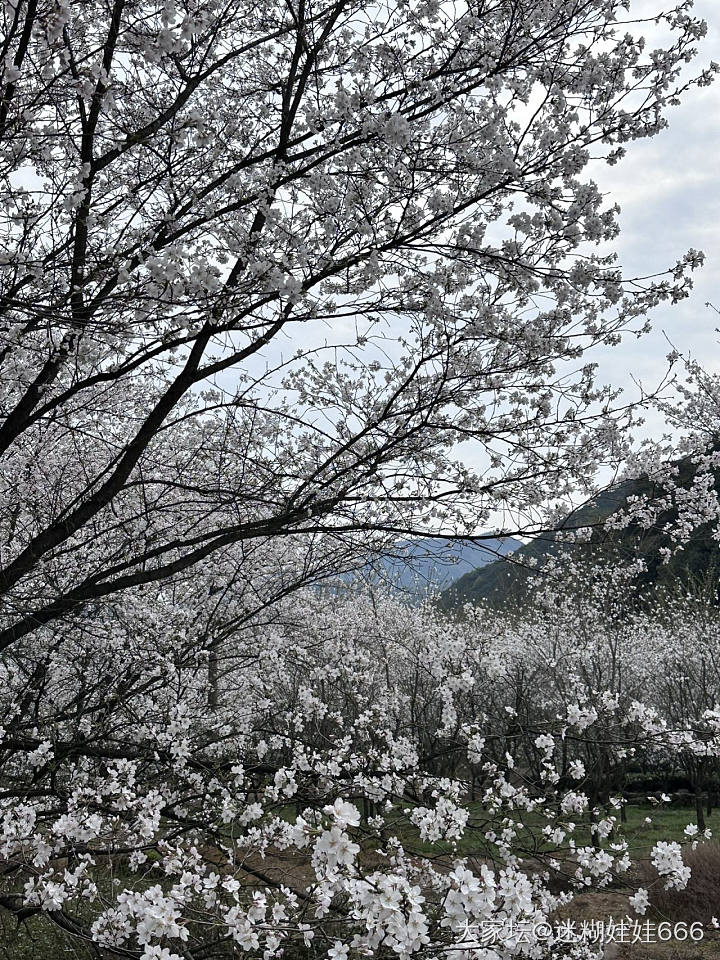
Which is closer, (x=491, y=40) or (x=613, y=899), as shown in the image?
(x=491, y=40)

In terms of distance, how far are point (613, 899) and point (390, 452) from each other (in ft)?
29.9

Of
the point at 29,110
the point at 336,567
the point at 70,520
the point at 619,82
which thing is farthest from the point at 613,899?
the point at 29,110

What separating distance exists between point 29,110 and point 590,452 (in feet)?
11.9

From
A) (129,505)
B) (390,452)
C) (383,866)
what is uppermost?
(129,505)

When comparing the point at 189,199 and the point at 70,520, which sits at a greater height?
the point at 189,199

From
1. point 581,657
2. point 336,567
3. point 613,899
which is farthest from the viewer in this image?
point 581,657

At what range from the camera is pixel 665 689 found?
18.9m

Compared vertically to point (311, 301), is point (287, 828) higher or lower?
lower

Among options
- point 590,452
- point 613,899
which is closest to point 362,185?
point 590,452

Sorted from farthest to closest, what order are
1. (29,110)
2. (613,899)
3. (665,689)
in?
(665,689), (613,899), (29,110)

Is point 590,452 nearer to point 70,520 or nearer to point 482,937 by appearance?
point 482,937

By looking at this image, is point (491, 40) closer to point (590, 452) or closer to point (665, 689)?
point (590, 452)

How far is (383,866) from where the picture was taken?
3592mm

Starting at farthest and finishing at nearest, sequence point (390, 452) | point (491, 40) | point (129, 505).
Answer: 1. point (129, 505)
2. point (390, 452)
3. point (491, 40)
